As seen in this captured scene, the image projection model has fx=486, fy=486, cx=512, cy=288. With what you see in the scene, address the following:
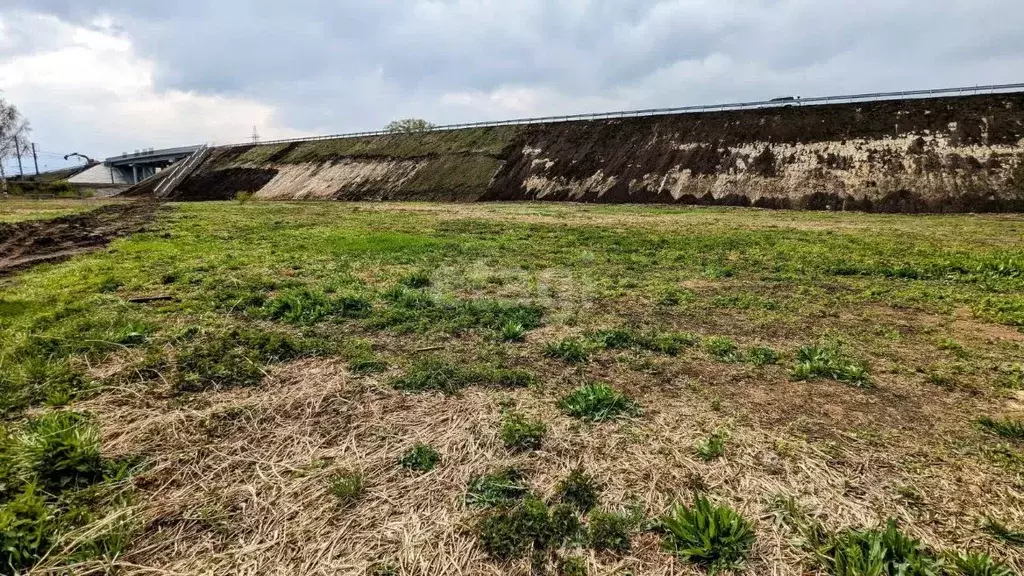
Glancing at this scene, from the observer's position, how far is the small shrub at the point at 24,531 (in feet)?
9.51

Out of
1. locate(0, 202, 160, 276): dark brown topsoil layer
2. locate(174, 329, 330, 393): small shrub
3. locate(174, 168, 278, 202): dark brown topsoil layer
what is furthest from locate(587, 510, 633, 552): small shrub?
locate(174, 168, 278, 202): dark brown topsoil layer

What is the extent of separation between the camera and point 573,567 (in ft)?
9.89

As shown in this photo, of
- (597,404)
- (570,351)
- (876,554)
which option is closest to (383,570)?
(597,404)

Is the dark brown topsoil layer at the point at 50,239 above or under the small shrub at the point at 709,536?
above

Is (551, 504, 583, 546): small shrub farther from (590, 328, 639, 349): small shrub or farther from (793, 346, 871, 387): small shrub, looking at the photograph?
(793, 346, 871, 387): small shrub

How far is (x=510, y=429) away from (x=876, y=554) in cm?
267

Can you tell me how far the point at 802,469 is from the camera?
386 cm

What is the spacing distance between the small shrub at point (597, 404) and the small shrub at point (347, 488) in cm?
208

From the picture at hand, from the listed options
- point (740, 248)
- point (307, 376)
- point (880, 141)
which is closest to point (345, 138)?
point (880, 141)

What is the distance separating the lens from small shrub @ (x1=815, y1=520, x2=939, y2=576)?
2.84 meters

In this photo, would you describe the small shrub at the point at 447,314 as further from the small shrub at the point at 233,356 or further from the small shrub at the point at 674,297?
the small shrub at the point at 674,297

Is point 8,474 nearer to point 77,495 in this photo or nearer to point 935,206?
point 77,495

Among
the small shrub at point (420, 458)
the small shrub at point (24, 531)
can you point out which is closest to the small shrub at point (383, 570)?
the small shrub at point (420, 458)

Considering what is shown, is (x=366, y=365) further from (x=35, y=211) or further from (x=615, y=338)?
(x=35, y=211)
